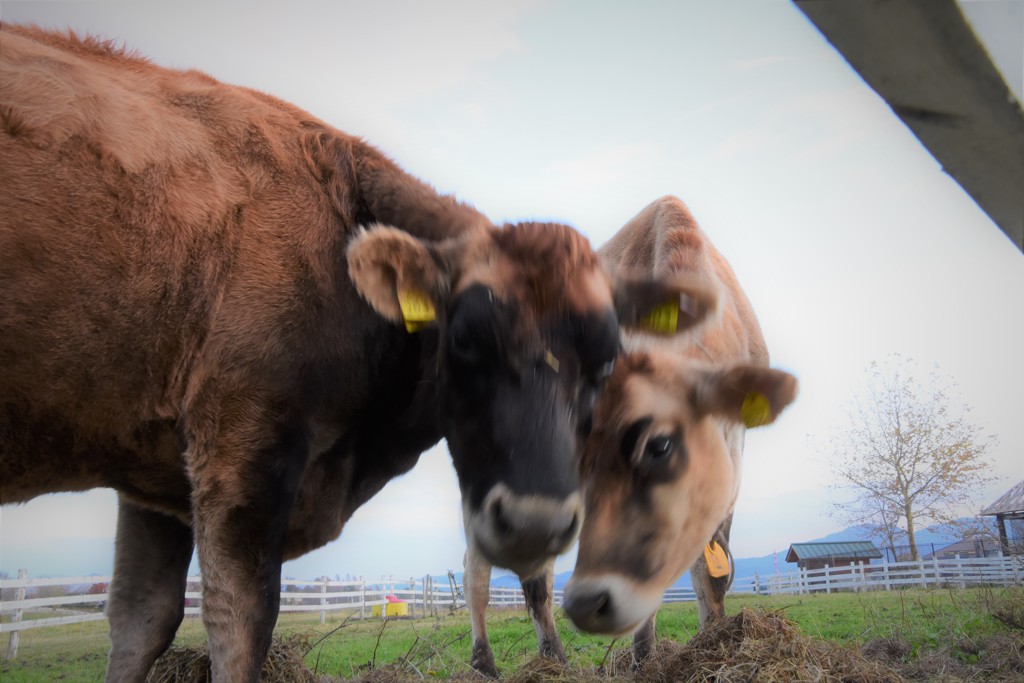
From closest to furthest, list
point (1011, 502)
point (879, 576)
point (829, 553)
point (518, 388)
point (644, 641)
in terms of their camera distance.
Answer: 1. point (518, 388)
2. point (644, 641)
3. point (1011, 502)
4. point (879, 576)
5. point (829, 553)

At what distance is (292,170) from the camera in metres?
4.06

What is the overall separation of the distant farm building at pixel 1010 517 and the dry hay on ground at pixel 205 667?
9.65 meters

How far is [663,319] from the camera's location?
424 centimetres

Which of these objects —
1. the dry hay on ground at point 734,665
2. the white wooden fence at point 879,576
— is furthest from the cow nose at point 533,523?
the white wooden fence at point 879,576

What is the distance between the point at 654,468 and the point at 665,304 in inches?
39.9

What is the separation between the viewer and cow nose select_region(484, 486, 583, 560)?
2.87 metres

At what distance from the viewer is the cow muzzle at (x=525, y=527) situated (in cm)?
287

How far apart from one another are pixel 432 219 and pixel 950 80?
10.0ft

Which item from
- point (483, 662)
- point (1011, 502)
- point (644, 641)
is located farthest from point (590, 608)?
point (1011, 502)

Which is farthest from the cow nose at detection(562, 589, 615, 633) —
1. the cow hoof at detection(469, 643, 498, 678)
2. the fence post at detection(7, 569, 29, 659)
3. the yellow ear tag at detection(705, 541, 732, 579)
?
the fence post at detection(7, 569, 29, 659)

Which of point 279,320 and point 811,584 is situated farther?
point 811,584

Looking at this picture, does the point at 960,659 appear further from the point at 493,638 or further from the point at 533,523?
the point at 533,523

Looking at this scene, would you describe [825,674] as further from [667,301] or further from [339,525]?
[339,525]

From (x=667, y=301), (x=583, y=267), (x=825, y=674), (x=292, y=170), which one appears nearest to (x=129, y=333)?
(x=292, y=170)
